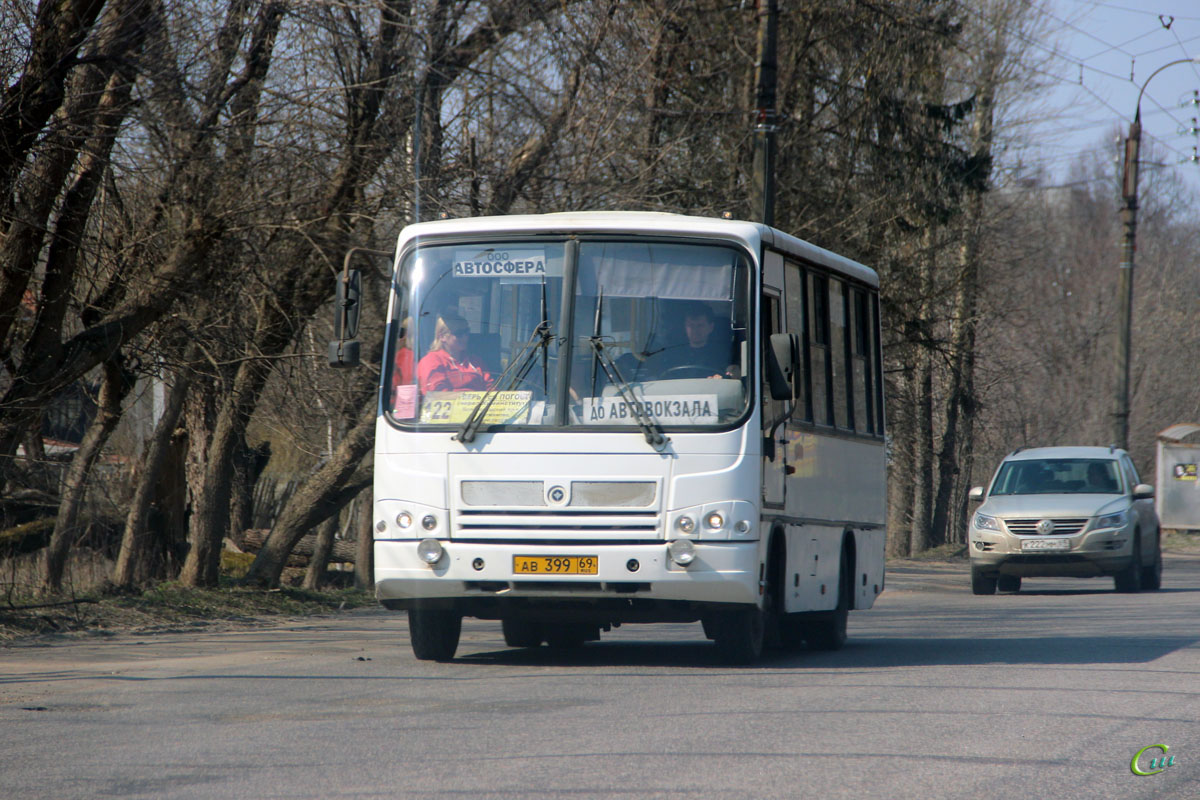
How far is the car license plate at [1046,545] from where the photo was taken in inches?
827

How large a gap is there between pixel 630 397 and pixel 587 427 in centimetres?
34

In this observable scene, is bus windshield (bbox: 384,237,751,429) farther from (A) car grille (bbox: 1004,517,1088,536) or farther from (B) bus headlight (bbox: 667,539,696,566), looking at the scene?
(A) car grille (bbox: 1004,517,1088,536)

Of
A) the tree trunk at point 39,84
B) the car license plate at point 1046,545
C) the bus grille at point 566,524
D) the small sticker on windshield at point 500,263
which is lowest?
the car license plate at point 1046,545

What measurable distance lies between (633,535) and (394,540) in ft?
5.17

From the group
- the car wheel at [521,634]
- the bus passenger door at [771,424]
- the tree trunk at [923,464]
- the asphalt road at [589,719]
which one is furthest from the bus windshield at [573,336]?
the tree trunk at [923,464]

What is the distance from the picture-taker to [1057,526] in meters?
21.1

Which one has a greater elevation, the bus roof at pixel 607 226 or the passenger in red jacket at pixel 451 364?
the bus roof at pixel 607 226

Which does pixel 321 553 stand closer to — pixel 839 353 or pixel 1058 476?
pixel 839 353

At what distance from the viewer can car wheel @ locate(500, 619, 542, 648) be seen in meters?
12.4

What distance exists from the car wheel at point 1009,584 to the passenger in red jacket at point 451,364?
13.5 metres

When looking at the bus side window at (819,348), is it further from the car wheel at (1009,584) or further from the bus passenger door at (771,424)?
the car wheel at (1009,584)

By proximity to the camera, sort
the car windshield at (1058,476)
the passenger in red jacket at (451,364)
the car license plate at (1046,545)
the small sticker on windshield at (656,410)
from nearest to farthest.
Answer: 1. the small sticker on windshield at (656,410)
2. the passenger in red jacket at (451,364)
3. the car license plate at (1046,545)
4. the car windshield at (1058,476)

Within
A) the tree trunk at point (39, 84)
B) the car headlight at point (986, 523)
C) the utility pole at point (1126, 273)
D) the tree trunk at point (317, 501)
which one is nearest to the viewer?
the tree trunk at point (39, 84)

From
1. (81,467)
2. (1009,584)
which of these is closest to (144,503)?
(81,467)
